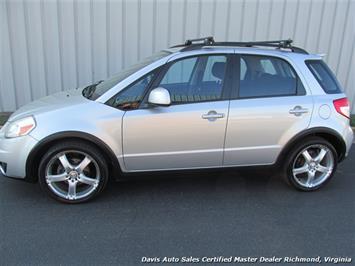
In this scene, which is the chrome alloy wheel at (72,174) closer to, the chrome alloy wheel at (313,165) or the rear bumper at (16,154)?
the rear bumper at (16,154)

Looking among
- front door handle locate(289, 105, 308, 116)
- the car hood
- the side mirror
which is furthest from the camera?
front door handle locate(289, 105, 308, 116)

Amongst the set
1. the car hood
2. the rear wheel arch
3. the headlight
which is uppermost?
the car hood

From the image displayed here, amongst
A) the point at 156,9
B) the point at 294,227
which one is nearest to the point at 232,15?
the point at 156,9

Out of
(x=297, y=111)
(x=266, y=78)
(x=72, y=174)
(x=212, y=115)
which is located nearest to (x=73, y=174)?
(x=72, y=174)

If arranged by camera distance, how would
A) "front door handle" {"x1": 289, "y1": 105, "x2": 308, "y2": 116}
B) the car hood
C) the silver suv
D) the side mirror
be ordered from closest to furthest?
the side mirror
the silver suv
the car hood
"front door handle" {"x1": 289, "y1": 105, "x2": 308, "y2": 116}

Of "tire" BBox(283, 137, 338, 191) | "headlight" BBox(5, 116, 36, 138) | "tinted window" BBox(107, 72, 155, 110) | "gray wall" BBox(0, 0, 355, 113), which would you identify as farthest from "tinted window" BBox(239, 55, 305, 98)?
"gray wall" BBox(0, 0, 355, 113)

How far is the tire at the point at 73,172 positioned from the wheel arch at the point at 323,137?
2.02m

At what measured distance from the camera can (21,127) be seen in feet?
11.2

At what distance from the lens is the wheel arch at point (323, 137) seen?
12.3 ft

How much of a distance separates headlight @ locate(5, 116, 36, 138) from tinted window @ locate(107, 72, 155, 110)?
0.81 meters

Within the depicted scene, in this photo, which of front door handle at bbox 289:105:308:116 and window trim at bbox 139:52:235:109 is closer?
window trim at bbox 139:52:235:109

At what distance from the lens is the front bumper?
3352 millimetres

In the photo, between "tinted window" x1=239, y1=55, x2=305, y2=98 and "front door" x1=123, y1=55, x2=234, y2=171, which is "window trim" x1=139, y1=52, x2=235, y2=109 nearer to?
"front door" x1=123, y1=55, x2=234, y2=171

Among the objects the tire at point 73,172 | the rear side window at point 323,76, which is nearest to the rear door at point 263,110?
the rear side window at point 323,76
